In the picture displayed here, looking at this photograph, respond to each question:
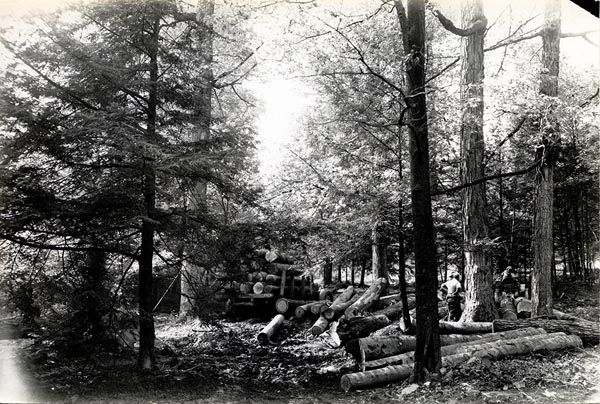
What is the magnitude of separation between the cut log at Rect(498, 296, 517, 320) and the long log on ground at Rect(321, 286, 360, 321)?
165 inches

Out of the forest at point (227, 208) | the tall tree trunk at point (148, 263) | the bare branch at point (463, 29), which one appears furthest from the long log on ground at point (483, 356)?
the bare branch at point (463, 29)

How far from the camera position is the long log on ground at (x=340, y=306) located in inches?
466

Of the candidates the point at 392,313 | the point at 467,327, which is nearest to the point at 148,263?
the point at 467,327

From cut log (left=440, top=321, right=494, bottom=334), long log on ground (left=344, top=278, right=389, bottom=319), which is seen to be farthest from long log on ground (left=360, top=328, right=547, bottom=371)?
long log on ground (left=344, top=278, right=389, bottom=319)

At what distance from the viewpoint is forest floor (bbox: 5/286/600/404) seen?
539 centimetres

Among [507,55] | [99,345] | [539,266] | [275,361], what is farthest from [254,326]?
[507,55]

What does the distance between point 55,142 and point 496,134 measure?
10739mm

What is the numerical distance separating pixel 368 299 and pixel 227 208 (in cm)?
671

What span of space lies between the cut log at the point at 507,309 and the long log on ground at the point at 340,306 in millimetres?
4193

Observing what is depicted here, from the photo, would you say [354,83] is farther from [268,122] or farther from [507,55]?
[268,122]

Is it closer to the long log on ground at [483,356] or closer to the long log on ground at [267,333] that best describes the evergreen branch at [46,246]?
the long log on ground at [483,356]

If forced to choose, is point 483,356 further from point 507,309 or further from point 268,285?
point 268,285

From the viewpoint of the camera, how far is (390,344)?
725 cm

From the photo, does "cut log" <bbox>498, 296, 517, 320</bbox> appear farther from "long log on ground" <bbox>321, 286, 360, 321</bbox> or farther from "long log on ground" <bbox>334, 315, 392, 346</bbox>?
"long log on ground" <bbox>321, 286, 360, 321</bbox>
